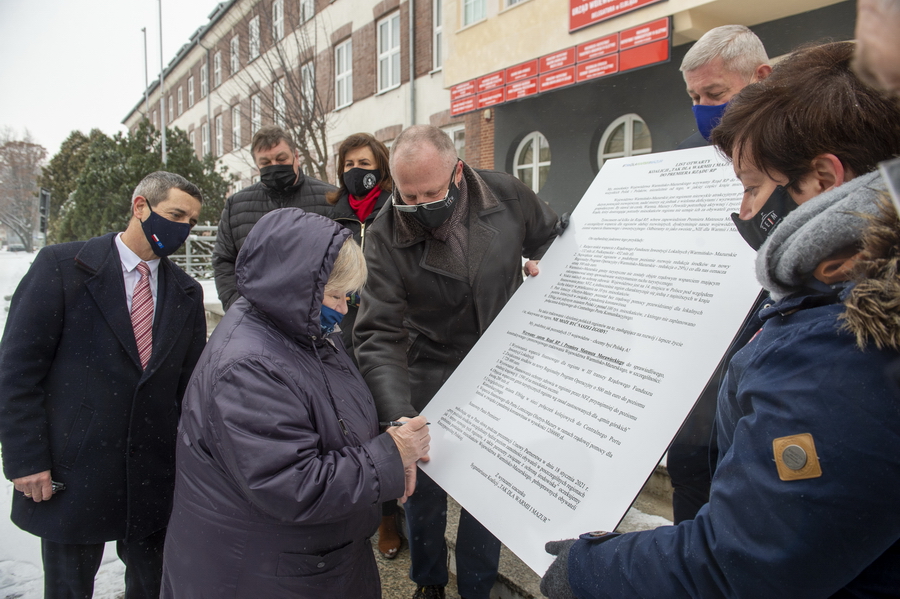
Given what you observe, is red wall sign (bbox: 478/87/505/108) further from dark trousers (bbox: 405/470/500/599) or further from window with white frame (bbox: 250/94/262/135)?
dark trousers (bbox: 405/470/500/599)

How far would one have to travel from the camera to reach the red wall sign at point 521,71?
8.59m

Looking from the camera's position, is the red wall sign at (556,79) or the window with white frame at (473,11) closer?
the red wall sign at (556,79)

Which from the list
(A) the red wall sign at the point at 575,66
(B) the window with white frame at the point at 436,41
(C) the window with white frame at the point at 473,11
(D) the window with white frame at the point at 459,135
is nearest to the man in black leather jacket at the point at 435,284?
(A) the red wall sign at the point at 575,66

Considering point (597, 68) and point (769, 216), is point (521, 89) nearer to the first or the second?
point (597, 68)

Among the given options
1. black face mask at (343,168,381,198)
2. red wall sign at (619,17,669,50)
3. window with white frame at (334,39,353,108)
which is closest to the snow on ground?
black face mask at (343,168,381,198)

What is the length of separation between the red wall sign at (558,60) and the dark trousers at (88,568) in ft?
25.9

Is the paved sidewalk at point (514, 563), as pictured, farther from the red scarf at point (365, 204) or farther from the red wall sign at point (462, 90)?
the red wall sign at point (462, 90)

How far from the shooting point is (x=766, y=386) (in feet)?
2.70

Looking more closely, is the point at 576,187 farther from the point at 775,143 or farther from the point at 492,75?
the point at 775,143

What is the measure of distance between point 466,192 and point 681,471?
1309 millimetres

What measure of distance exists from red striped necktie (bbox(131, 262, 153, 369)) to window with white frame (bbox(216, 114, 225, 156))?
24.9 meters

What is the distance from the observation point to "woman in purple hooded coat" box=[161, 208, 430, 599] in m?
1.29

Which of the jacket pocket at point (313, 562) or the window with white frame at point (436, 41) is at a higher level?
the window with white frame at point (436, 41)

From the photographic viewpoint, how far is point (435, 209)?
81.0 inches
